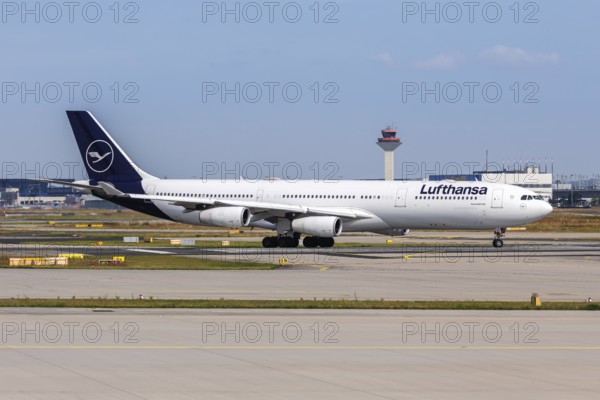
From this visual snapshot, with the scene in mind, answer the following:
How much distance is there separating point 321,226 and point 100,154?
766 inches

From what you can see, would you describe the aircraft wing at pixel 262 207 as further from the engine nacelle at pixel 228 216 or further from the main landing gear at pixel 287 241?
the main landing gear at pixel 287 241

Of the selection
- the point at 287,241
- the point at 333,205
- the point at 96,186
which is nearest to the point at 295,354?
the point at 287,241

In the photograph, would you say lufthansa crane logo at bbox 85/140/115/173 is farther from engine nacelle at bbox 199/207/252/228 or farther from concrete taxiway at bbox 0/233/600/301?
concrete taxiway at bbox 0/233/600/301

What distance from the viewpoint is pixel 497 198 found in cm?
6731

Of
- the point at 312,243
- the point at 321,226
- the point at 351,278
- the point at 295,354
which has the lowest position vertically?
the point at 295,354

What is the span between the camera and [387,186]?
227ft

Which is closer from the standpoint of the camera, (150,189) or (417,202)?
(417,202)

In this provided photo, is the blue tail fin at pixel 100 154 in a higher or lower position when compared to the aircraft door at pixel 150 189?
Answer: higher

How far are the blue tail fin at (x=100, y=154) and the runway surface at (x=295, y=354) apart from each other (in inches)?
1861

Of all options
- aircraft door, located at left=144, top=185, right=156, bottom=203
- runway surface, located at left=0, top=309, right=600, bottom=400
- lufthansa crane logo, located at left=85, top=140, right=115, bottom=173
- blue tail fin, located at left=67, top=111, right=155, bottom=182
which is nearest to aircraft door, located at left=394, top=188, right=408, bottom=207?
aircraft door, located at left=144, top=185, right=156, bottom=203

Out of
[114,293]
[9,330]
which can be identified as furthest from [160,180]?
[9,330]

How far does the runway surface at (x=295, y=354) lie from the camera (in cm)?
1723

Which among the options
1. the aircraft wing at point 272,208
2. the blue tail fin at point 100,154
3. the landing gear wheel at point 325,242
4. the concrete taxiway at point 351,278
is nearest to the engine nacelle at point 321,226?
the aircraft wing at point 272,208

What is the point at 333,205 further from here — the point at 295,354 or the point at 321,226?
the point at 295,354
